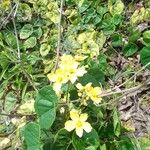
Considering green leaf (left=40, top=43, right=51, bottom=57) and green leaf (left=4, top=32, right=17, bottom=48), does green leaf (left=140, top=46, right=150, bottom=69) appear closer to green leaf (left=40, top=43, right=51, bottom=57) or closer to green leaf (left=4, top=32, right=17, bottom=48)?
green leaf (left=40, top=43, right=51, bottom=57)

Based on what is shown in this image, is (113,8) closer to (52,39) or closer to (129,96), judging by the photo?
(52,39)

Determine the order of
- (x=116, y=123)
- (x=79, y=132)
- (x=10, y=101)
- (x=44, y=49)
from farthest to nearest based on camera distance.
→ 1. (x=44, y=49)
2. (x=10, y=101)
3. (x=116, y=123)
4. (x=79, y=132)

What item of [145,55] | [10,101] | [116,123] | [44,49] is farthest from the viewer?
[44,49]

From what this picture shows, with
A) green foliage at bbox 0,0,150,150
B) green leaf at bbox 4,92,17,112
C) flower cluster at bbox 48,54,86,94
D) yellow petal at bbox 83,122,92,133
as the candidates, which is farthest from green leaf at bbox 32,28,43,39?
yellow petal at bbox 83,122,92,133

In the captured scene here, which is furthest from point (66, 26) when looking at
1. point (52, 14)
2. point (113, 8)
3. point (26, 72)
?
point (26, 72)

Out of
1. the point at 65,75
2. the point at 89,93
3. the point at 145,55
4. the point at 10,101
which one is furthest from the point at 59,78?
the point at 10,101

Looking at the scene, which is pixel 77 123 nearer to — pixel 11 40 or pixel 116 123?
pixel 116 123
